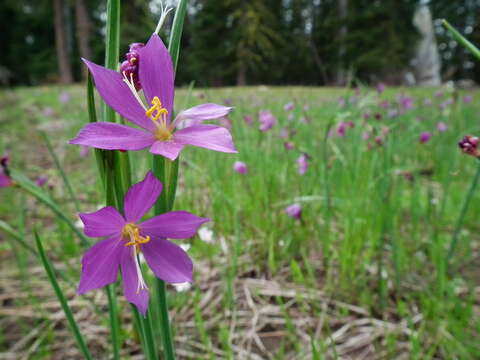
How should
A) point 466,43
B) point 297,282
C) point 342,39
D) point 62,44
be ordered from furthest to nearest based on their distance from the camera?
point 62,44, point 342,39, point 297,282, point 466,43

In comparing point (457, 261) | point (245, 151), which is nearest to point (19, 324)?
point (245, 151)

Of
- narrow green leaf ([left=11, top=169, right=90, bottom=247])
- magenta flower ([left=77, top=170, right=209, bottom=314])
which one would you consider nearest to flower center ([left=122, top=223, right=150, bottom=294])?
magenta flower ([left=77, top=170, right=209, bottom=314])

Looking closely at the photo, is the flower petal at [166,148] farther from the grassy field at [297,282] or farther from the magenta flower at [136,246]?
the grassy field at [297,282]

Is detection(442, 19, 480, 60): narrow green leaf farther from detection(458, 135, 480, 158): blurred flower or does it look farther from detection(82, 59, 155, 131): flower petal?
detection(82, 59, 155, 131): flower petal

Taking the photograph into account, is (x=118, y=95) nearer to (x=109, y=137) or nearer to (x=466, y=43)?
(x=109, y=137)

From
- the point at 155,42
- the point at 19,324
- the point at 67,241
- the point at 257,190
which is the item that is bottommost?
the point at 19,324

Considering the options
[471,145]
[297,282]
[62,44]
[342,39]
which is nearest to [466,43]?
[471,145]

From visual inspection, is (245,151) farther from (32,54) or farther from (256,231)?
(32,54)
